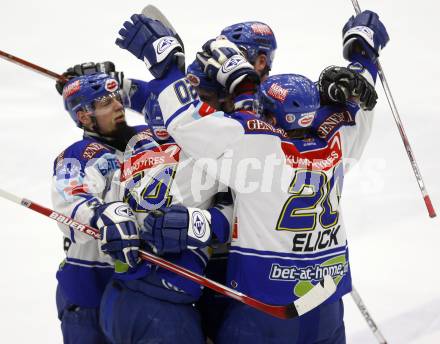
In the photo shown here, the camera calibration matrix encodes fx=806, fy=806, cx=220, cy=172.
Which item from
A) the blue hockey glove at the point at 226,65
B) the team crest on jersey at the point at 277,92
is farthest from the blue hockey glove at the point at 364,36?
the blue hockey glove at the point at 226,65

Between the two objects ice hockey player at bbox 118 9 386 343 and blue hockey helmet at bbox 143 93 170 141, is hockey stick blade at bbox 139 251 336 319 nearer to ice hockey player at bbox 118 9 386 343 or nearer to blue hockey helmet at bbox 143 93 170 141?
ice hockey player at bbox 118 9 386 343

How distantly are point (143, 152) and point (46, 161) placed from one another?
10.8ft

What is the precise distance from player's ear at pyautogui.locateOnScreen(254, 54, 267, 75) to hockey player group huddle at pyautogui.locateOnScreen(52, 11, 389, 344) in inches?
19.1

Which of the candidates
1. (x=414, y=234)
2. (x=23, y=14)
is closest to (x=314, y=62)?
(x=414, y=234)

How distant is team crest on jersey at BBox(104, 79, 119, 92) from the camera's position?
122 inches

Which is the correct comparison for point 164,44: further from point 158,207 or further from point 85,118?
point 85,118

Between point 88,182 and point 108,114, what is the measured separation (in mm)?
329

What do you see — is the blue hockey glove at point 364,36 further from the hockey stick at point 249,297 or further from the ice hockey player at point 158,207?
the hockey stick at point 249,297

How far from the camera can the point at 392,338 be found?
4316 mm

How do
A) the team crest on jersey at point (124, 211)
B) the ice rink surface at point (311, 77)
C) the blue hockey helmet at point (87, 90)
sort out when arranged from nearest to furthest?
the team crest on jersey at point (124, 211) < the blue hockey helmet at point (87, 90) < the ice rink surface at point (311, 77)

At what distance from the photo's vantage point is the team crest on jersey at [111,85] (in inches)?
122


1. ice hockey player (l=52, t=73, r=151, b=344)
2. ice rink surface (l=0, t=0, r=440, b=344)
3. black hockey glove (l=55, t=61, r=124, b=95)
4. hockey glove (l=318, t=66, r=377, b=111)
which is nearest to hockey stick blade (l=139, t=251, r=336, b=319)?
ice hockey player (l=52, t=73, r=151, b=344)

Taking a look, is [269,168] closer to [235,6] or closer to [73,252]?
[73,252]

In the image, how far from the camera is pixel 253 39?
3.47m
